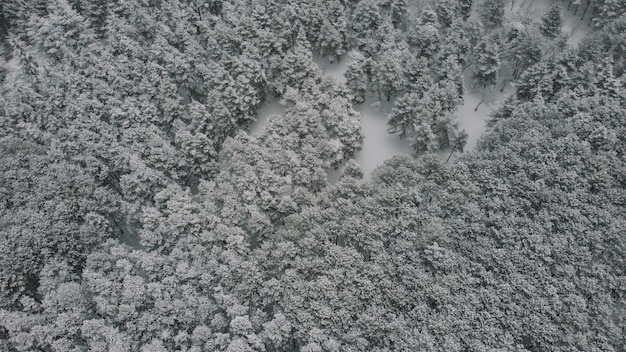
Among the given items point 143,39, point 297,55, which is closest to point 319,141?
point 297,55

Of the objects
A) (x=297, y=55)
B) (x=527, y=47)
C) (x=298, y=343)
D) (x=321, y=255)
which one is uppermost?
(x=527, y=47)

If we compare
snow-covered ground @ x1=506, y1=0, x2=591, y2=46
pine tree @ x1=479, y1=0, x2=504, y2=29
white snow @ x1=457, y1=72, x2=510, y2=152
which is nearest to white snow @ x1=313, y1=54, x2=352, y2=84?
white snow @ x1=457, y1=72, x2=510, y2=152

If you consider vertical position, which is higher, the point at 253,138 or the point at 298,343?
the point at 253,138

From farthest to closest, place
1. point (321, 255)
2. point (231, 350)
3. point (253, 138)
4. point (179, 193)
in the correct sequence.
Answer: point (253, 138)
point (179, 193)
point (321, 255)
point (231, 350)

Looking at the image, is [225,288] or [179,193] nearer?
[225,288]

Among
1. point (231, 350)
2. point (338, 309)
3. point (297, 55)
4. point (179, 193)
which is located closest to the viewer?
point (231, 350)

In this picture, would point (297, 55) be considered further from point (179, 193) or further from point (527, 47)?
point (527, 47)
